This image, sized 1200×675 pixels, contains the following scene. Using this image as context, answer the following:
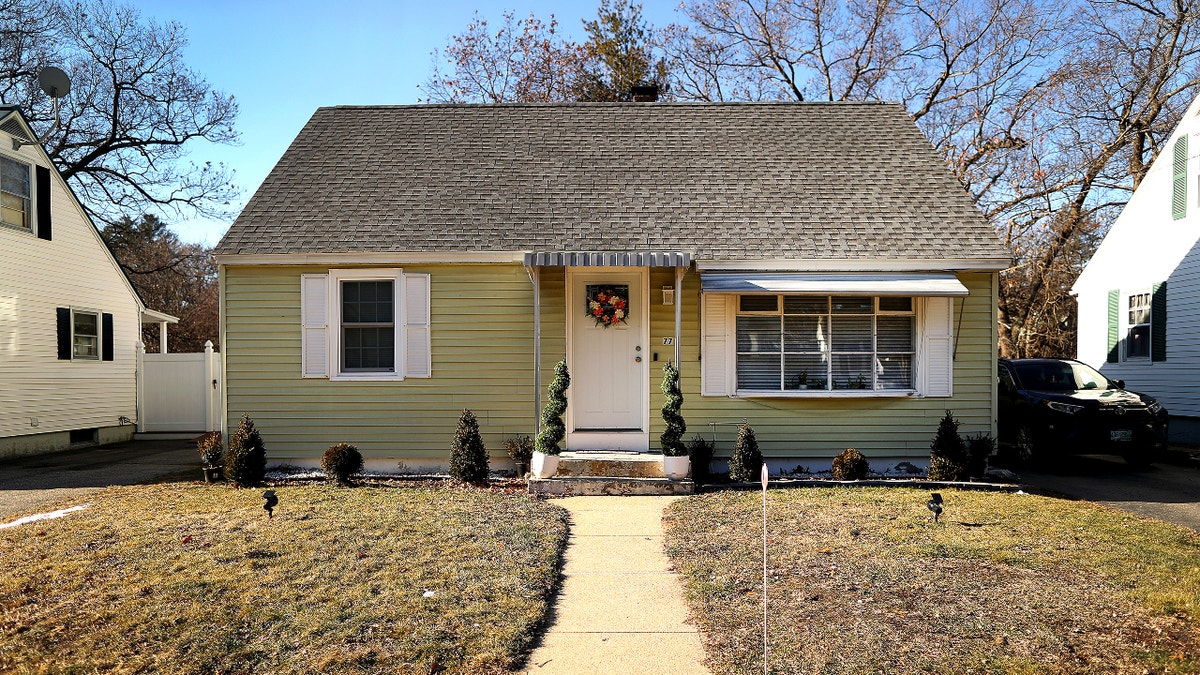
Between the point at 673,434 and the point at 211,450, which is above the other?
the point at 673,434

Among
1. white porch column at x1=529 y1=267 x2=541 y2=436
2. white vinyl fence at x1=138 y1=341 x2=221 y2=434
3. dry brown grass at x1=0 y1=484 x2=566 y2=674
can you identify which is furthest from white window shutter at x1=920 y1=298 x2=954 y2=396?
white vinyl fence at x1=138 y1=341 x2=221 y2=434

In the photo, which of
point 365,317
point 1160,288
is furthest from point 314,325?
point 1160,288

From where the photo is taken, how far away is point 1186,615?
4953 millimetres

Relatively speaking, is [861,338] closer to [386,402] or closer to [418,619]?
[386,402]

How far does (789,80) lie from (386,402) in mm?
19574

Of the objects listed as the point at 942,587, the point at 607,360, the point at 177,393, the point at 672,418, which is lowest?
the point at 942,587

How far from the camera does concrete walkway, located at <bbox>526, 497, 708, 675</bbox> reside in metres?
4.37

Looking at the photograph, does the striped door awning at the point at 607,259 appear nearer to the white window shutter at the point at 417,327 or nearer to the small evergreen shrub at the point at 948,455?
the white window shutter at the point at 417,327

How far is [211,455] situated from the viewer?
1009cm

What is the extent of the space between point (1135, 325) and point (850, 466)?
9.84 m

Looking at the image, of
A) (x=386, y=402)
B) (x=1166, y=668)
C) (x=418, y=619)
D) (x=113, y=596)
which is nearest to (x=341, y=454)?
(x=386, y=402)

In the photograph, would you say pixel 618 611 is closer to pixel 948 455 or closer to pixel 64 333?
pixel 948 455

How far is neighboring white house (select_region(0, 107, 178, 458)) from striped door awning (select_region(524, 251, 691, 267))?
10.3m

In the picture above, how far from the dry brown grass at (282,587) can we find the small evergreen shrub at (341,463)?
993mm
